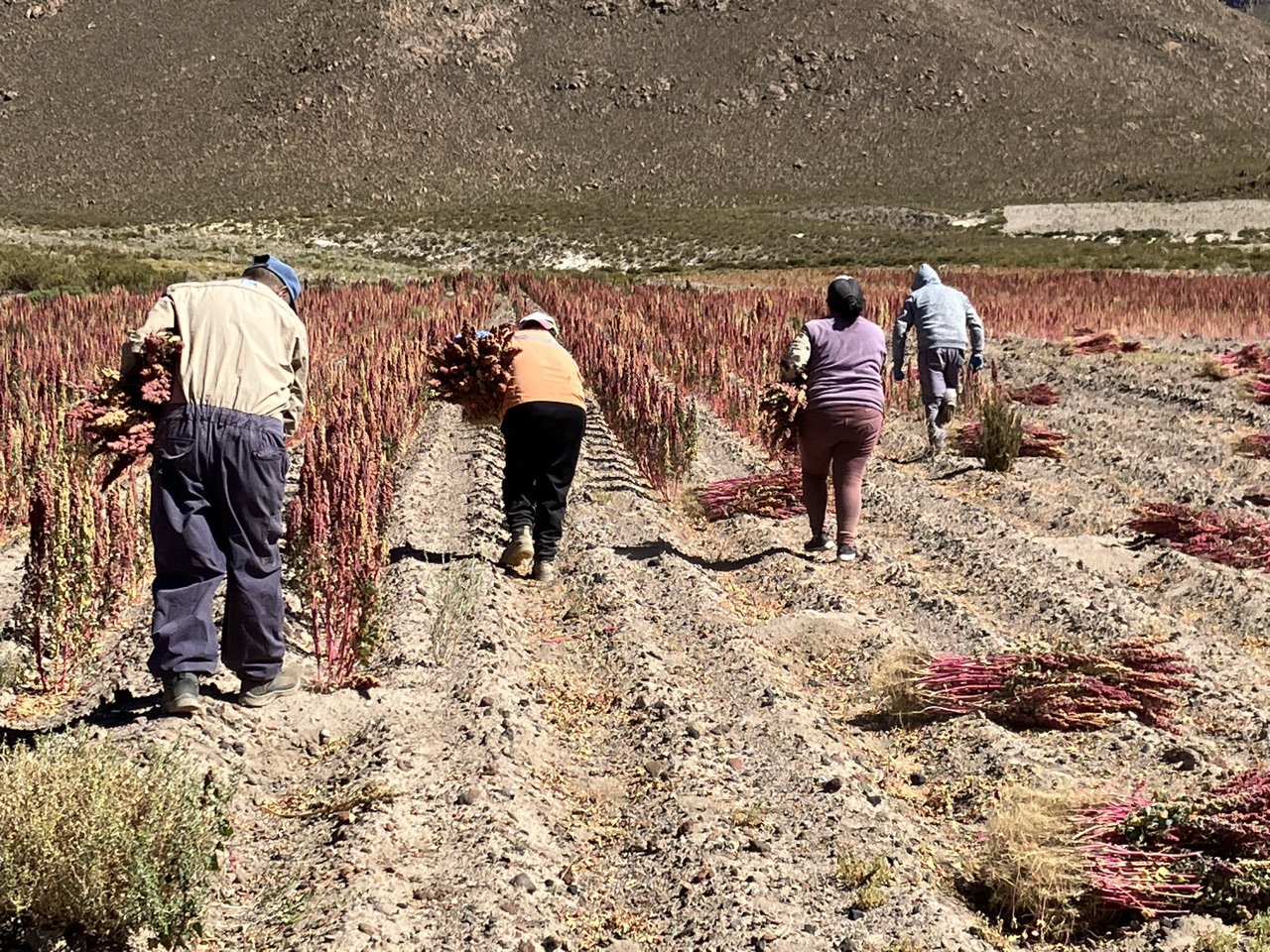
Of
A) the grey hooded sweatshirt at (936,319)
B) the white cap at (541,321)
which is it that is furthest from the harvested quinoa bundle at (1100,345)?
the white cap at (541,321)

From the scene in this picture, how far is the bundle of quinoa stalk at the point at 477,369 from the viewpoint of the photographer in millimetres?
5340

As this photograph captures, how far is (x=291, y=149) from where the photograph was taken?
231ft

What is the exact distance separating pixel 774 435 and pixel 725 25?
82639 mm

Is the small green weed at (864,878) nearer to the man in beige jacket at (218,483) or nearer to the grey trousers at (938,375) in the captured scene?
the man in beige jacket at (218,483)

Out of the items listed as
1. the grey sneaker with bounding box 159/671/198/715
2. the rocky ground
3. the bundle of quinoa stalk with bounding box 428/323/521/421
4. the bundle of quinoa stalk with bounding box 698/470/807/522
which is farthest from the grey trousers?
the grey sneaker with bounding box 159/671/198/715

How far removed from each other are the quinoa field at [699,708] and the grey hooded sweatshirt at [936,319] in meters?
0.95

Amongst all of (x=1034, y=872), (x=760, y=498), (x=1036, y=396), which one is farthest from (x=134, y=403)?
(x=1036, y=396)

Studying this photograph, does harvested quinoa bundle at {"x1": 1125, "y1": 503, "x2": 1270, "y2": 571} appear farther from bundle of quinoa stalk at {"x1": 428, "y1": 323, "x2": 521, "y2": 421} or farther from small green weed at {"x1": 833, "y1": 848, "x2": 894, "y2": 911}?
small green weed at {"x1": 833, "y1": 848, "x2": 894, "y2": 911}

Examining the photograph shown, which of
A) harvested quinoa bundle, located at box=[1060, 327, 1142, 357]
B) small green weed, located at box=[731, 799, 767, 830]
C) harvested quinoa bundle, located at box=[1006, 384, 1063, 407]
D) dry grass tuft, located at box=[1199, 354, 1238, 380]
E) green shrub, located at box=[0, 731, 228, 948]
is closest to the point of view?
green shrub, located at box=[0, 731, 228, 948]

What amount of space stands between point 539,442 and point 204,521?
6.70 feet

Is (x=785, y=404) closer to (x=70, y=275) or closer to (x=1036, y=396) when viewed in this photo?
(x=1036, y=396)

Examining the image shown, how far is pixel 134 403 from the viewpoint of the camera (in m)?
3.72

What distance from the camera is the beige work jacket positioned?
356cm

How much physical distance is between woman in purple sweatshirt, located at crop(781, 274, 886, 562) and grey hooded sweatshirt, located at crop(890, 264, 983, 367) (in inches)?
88.3
